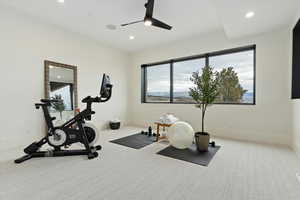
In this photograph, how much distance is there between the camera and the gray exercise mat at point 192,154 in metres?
2.42

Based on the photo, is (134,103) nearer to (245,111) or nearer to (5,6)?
(245,111)

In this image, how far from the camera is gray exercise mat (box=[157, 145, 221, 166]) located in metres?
2.42

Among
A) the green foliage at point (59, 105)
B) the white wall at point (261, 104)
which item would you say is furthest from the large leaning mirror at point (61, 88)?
the white wall at point (261, 104)

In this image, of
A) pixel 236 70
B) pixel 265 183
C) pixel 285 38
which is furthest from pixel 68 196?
pixel 285 38

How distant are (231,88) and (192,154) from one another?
7.88 ft

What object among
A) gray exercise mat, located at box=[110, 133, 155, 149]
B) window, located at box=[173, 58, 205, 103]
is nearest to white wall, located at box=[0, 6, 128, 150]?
gray exercise mat, located at box=[110, 133, 155, 149]

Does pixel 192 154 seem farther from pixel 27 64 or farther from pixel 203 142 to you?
pixel 27 64

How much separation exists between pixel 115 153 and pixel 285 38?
4534 millimetres

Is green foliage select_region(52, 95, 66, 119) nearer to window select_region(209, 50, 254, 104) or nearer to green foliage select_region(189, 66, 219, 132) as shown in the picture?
green foliage select_region(189, 66, 219, 132)

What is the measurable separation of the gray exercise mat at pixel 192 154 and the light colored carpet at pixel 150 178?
0.12m

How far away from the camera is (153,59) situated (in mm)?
5262

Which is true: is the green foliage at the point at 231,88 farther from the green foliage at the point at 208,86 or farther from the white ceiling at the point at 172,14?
the green foliage at the point at 208,86

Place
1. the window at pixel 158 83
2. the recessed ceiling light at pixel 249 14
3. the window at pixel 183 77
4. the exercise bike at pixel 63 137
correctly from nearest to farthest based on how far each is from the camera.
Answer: the exercise bike at pixel 63 137 → the recessed ceiling light at pixel 249 14 → the window at pixel 183 77 → the window at pixel 158 83

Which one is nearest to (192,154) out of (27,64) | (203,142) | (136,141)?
(203,142)
